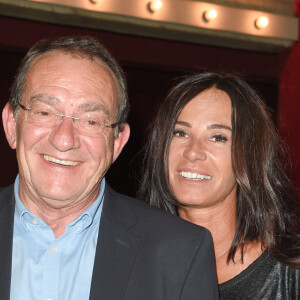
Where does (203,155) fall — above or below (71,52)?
below

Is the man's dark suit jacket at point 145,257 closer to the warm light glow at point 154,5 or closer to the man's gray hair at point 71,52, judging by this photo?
the man's gray hair at point 71,52

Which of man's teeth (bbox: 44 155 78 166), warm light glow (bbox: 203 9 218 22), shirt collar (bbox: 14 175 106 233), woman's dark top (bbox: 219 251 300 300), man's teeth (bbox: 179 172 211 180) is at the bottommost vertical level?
woman's dark top (bbox: 219 251 300 300)

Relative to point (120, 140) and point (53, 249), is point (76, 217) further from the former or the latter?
point (120, 140)

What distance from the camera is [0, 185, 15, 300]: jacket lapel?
1715 mm

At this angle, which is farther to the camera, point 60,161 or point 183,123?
point 183,123

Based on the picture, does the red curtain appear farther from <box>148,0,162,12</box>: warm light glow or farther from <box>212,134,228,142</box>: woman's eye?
<box>212,134,228,142</box>: woman's eye

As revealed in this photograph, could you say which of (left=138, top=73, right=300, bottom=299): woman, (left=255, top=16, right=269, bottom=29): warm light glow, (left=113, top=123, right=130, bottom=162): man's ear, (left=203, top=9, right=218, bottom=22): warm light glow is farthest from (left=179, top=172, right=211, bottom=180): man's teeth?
(left=255, top=16, right=269, bottom=29): warm light glow

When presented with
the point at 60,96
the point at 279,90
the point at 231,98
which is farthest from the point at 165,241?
the point at 279,90

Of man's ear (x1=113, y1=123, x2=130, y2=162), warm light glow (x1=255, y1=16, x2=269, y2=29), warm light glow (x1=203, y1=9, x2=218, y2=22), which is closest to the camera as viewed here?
man's ear (x1=113, y1=123, x2=130, y2=162)

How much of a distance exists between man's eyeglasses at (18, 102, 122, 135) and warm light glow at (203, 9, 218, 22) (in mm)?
3951

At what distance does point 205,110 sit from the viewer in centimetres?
243

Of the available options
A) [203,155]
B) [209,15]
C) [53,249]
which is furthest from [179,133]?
[209,15]

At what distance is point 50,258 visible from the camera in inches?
71.6

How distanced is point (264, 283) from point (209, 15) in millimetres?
3822
